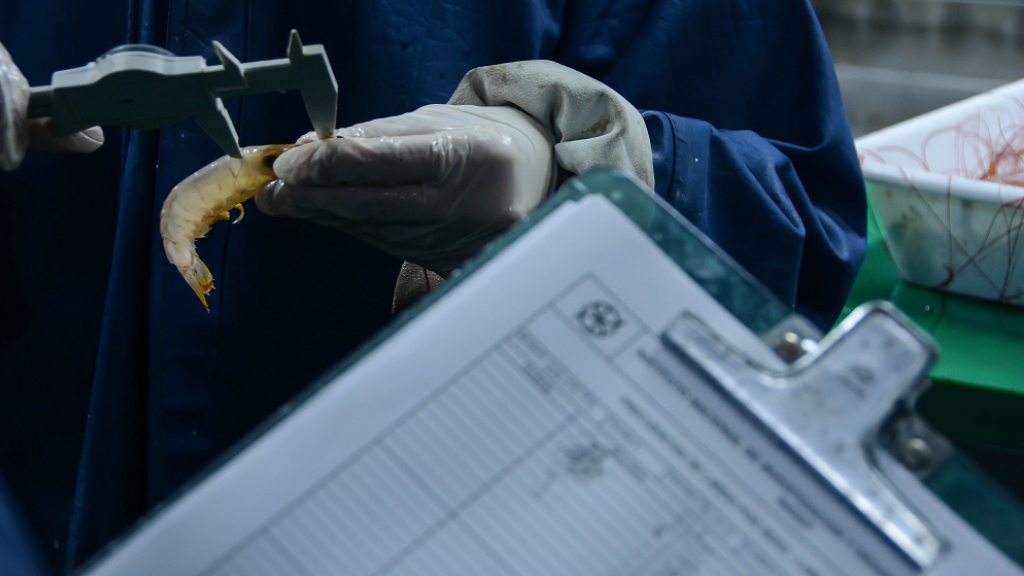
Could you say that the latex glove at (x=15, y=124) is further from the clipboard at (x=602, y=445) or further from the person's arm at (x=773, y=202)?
the person's arm at (x=773, y=202)

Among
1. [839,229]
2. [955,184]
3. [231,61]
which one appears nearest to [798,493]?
[231,61]

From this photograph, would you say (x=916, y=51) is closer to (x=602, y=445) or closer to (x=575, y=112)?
(x=575, y=112)

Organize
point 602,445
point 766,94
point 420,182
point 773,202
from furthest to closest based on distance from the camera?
point 766,94
point 773,202
point 420,182
point 602,445

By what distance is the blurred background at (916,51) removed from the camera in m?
2.39

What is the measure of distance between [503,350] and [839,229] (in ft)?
2.07

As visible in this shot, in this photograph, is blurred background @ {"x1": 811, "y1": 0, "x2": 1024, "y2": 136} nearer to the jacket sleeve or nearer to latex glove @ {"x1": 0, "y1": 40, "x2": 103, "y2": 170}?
the jacket sleeve

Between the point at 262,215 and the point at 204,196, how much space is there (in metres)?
0.14

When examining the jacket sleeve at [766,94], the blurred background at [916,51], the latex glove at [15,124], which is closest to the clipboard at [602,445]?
the latex glove at [15,124]

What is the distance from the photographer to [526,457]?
1.03 ft

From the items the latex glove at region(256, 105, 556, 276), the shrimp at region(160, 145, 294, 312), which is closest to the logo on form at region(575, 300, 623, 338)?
the latex glove at region(256, 105, 556, 276)

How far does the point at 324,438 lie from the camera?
1.06 ft

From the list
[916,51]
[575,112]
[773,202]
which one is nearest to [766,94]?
[773,202]

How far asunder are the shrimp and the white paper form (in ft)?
1.23

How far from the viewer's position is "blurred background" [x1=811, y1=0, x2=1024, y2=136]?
7.84 ft
